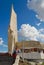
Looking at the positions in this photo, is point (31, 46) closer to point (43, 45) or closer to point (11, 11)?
point (43, 45)

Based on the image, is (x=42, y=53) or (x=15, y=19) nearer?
(x=42, y=53)

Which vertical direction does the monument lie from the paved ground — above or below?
above

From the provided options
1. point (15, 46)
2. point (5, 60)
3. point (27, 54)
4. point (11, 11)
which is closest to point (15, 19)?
point (11, 11)

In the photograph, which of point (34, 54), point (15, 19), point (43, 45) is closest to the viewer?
point (34, 54)

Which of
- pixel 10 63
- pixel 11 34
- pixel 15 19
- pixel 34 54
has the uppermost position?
pixel 15 19

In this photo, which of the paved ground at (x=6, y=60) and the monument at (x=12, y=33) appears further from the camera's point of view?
the monument at (x=12, y=33)

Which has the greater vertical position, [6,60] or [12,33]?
[12,33]

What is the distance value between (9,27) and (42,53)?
9084 mm

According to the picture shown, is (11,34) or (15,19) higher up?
(15,19)

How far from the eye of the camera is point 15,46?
42.4 metres

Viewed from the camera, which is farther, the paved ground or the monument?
the monument

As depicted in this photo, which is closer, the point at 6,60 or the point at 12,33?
the point at 6,60

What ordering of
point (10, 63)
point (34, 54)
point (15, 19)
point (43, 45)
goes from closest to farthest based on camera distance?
point (10, 63), point (34, 54), point (43, 45), point (15, 19)

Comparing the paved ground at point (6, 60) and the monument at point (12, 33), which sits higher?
the monument at point (12, 33)
